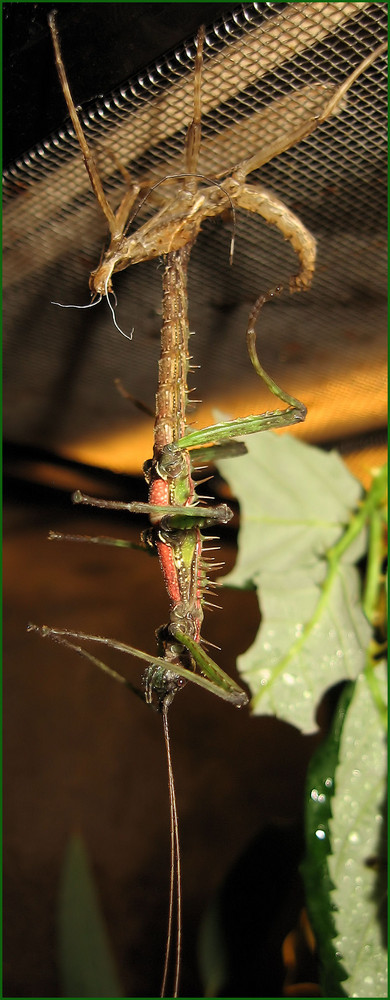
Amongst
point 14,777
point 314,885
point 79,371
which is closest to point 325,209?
point 79,371

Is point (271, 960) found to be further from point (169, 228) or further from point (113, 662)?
point (169, 228)

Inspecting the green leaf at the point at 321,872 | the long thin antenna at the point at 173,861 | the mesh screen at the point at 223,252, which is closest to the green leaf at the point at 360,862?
the green leaf at the point at 321,872

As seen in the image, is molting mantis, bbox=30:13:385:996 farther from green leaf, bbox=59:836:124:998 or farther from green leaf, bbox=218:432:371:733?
green leaf, bbox=59:836:124:998

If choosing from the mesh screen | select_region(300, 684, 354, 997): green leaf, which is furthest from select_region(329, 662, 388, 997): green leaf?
the mesh screen

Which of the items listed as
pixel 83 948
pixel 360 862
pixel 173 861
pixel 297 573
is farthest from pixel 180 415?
pixel 83 948

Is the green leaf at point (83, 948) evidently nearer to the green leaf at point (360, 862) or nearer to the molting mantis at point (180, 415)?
the green leaf at point (360, 862)

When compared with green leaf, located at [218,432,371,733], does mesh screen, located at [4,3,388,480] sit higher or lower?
higher
